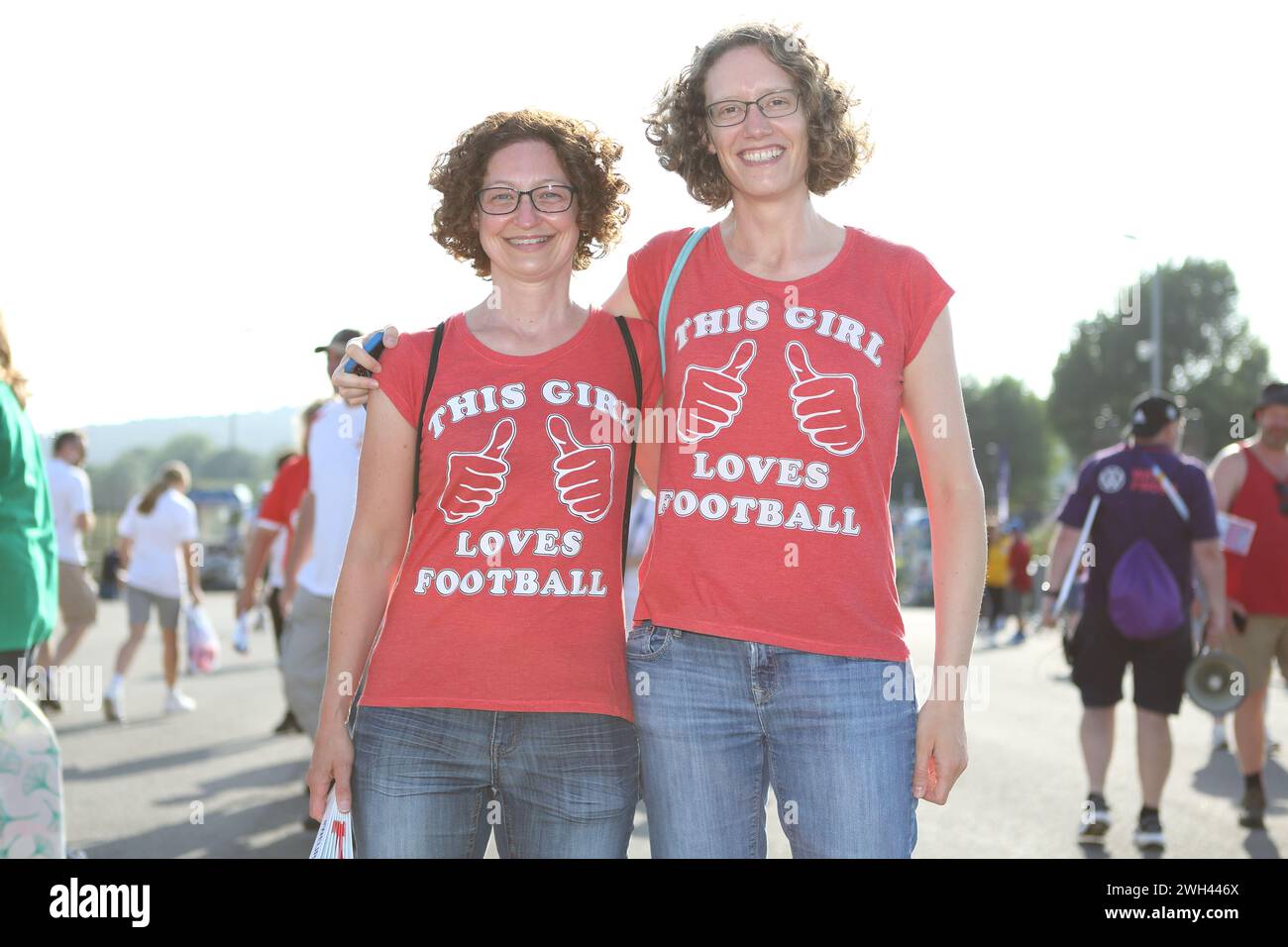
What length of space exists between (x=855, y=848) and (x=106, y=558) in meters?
37.0

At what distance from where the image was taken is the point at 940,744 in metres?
2.71

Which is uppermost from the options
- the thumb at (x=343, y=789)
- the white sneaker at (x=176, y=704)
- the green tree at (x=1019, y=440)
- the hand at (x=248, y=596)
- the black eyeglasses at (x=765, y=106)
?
the green tree at (x=1019, y=440)

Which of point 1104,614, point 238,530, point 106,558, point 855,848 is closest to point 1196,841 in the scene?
point 1104,614

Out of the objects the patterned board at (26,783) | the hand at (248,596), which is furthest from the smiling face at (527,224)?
the hand at (248,596)

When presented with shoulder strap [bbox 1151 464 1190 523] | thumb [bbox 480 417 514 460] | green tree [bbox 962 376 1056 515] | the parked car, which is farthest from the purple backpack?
green tree [bbox 962 376 1056 515]

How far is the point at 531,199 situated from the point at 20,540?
5.19ft

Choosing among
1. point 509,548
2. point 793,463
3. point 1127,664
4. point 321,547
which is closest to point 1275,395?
point 1127,664

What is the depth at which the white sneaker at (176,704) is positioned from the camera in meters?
11.7

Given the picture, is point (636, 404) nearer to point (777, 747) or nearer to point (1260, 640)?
point (777, 747)

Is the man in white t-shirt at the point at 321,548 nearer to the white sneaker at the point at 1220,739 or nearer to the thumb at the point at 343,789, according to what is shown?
the thumb at the point at 343,789

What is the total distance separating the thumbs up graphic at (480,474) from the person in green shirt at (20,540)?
131 cm

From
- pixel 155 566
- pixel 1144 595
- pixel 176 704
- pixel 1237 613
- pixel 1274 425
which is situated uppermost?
pixel 1274 425

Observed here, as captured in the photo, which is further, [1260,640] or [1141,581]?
[1260,640]
